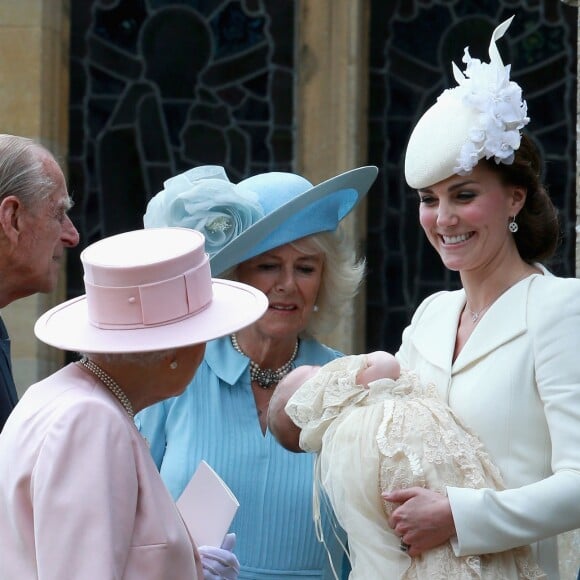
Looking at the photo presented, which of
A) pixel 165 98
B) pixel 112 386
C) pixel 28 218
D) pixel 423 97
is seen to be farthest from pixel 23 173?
pixel 423 97

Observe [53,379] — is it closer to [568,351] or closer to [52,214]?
[52,214]

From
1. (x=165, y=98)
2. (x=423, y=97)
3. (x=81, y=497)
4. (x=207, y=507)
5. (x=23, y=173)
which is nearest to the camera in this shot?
(x=81, y=497)

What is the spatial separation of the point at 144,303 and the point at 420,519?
0.88 metres

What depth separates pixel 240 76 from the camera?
7.11 meters

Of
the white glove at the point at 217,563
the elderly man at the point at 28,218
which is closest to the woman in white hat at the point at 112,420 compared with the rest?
the white glove at the point at 217,563

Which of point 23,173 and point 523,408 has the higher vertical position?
point 23,173

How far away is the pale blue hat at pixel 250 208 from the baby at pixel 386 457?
2.49 ft

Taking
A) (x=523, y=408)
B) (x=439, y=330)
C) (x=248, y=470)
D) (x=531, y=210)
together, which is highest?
(x=531, y=210)

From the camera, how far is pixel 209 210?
4.57 meters

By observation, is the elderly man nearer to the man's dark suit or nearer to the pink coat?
the man's dark suit

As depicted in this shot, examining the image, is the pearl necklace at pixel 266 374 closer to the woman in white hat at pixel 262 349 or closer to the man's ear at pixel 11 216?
the woman in white hat at pixel 262 349

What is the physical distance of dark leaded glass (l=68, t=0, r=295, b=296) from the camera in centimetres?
705

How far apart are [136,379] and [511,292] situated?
111 centimetres

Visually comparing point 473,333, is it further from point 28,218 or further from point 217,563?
point 28,218
